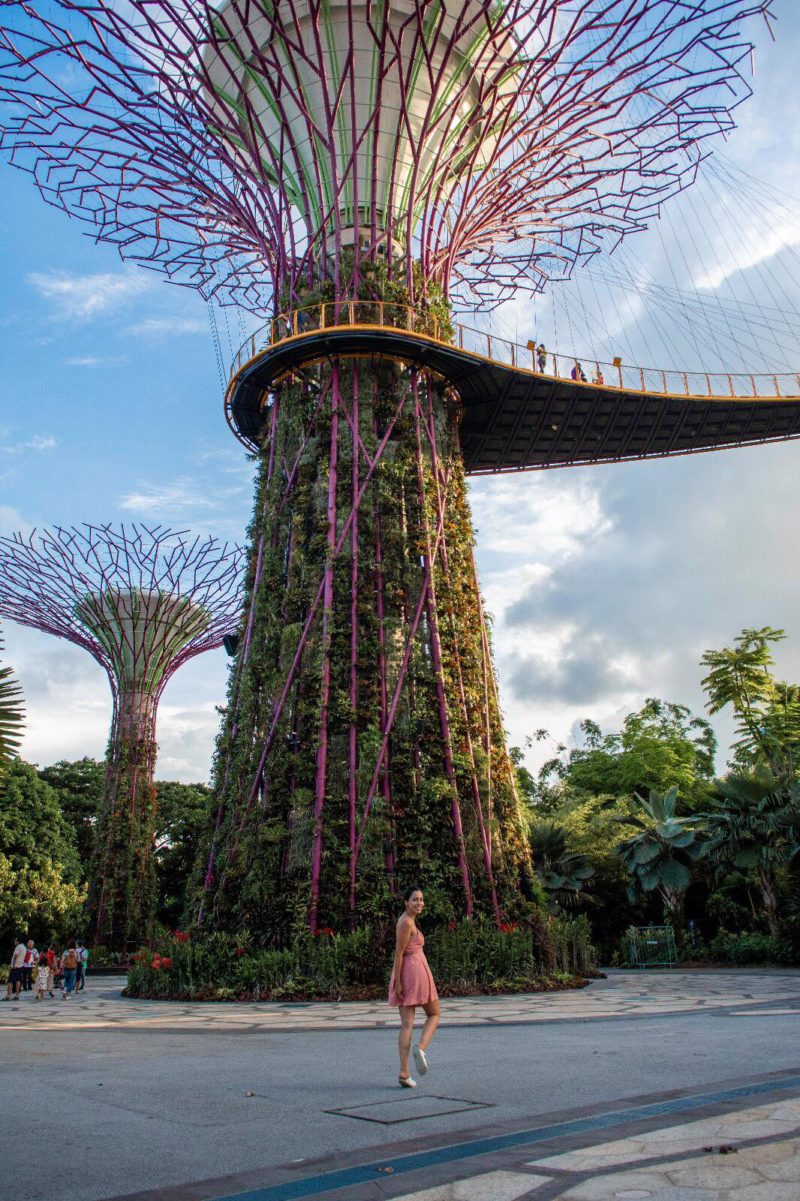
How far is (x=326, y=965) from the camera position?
48.2 ft

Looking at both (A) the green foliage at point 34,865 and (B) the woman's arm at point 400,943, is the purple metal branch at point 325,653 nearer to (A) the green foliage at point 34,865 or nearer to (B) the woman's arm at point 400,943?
(B) the woman's arm at point 400,943

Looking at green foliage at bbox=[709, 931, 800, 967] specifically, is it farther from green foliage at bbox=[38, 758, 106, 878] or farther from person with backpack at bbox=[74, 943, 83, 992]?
green foliage at bbox=[38, 758, 106, 878]

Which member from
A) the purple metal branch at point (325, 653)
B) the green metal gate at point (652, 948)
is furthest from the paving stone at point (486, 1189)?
the green metal gate at point (652, 948)

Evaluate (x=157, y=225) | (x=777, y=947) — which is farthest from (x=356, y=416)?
(x=777, y=947)

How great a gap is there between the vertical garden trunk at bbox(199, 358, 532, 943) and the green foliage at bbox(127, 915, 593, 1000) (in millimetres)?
599

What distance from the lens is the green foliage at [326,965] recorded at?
48.3 ft

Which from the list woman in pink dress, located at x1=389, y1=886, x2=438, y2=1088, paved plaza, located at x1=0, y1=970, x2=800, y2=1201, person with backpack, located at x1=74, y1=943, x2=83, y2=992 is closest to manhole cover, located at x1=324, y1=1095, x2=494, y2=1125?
paved plaza, located at x1=0, y1=970, x2=800, y2=1201

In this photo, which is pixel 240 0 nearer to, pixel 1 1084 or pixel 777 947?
pixel 1 1084

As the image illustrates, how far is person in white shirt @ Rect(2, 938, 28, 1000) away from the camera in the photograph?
19375mm

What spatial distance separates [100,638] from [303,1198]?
34715 mm

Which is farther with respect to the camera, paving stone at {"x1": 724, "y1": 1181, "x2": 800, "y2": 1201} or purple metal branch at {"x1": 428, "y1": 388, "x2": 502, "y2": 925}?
purple metal branch at {"x1": 428, "y1": 388, "x2": 502, "y2": 925}

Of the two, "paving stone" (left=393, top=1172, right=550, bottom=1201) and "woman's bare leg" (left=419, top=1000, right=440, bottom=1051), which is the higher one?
"woman's bare leg" (left=419, top=1000, right=440, bottom=1051)

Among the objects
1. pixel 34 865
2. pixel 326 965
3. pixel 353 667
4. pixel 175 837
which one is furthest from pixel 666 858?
pixel 175 837

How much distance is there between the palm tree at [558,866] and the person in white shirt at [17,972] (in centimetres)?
1484
